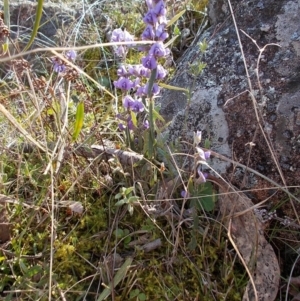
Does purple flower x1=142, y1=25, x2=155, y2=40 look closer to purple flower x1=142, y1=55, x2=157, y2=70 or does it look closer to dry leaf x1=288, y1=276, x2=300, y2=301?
purple flower x1=142, y1=55, x2=157, y2=70

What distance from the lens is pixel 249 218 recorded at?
138 cm

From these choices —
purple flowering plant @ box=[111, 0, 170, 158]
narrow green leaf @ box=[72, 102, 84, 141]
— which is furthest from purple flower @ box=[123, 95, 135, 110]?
narrow green leaf @ box=[72, 102, 84, 141]

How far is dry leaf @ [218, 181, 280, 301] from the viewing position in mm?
1326

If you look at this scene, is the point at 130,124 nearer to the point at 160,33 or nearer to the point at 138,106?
the point at 138,106

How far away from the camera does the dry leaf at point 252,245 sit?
4.35ft

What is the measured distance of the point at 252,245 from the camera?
1362mm

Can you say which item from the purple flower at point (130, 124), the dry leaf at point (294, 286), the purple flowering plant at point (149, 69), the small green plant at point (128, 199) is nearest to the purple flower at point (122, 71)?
the purple flowering plant at point (149, 69)

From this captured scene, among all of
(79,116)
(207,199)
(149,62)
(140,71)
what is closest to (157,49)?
(149,62)

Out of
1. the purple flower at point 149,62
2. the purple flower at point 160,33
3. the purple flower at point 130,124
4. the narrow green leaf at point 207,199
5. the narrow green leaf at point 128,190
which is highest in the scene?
the purple flower at point 160,33

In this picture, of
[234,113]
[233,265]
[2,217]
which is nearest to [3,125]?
[2,217]

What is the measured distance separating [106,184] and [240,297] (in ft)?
1.55

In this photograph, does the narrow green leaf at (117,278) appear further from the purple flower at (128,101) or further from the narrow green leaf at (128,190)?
the purple flower at (128,101)

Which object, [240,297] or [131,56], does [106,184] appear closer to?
[240,297]

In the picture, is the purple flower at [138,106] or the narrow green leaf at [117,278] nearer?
the narrow green leaf at [117,278]
